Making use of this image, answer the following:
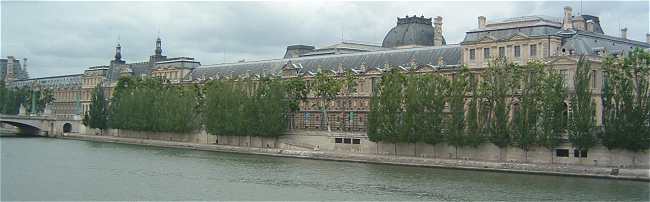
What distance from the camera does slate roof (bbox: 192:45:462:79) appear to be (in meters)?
75.2

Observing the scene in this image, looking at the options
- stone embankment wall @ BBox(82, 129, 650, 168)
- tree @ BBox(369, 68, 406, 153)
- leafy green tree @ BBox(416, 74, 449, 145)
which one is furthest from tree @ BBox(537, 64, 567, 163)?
tree @ BBox(369, 68, 406, 153)

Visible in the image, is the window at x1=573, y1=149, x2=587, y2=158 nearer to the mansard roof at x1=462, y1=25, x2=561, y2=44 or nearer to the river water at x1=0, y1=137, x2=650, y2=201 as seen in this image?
the river water at x1=0, y1=137, x2=650, y2=201

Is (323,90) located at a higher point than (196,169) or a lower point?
higher

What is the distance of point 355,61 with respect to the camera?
84125 millimetres

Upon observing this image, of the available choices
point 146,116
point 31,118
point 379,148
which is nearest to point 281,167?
point 379,148

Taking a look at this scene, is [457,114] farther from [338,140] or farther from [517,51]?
[338,140]

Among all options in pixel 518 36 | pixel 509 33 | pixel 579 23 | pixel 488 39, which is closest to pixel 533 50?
pixel 518 36

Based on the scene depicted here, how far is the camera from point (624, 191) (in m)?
43.6

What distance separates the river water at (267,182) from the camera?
41562mm

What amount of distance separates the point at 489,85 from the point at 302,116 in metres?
30.1

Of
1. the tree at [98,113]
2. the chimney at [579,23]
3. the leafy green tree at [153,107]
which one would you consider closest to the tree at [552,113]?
the chimney at [579,23]

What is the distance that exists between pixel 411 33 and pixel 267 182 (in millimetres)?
49013

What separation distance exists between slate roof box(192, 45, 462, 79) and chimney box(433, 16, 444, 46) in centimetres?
1254

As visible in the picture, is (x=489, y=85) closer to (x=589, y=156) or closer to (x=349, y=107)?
(x=589, y=156)
